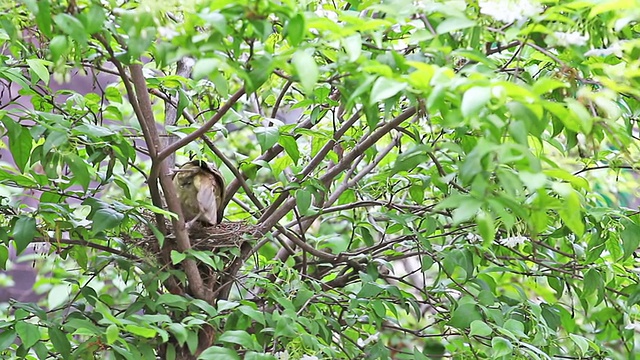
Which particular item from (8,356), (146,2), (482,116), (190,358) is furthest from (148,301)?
(482,116)

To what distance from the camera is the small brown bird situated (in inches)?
52.7

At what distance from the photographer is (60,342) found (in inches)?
45.7

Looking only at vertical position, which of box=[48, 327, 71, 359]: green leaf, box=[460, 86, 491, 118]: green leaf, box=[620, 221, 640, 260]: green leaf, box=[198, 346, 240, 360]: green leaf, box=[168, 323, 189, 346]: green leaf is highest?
box=[460, 86, 491, 118]: green leaf

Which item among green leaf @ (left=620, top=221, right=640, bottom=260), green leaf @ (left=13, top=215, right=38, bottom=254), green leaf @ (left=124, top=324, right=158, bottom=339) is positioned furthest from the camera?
green leaf @ (left=620, top=221, right=640, bottom=260)

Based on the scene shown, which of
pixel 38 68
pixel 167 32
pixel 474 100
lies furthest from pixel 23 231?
pixel 474 100

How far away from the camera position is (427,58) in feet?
3.16

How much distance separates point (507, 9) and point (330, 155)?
64 cm

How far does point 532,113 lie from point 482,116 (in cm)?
5

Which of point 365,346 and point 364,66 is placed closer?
point 364,66

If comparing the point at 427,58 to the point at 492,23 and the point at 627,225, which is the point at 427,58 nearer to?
the point at 492,23

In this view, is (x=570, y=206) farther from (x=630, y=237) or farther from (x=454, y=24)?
(x=630, y=237)

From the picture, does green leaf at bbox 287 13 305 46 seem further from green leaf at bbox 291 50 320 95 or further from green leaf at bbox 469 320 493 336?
green leaf at bbox 469 320 493 336

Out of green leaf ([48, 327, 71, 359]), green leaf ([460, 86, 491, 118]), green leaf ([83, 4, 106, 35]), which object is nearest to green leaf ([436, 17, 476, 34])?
green leaf ([460, 86, 491, 118])

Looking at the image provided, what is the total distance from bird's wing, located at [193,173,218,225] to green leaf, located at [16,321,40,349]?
0.34m
